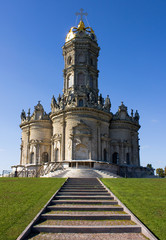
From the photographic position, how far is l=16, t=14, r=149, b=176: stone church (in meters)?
46.5

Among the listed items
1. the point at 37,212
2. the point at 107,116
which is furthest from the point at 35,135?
the point at 37,212

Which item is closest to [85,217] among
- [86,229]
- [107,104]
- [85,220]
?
[85,220]

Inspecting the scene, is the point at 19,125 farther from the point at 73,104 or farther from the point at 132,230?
the point at 132,230

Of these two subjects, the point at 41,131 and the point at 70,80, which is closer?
the point at 41,131

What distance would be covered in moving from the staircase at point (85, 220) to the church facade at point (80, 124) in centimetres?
2877

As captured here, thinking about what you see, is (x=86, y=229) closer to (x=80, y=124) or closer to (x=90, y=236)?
(x=90, y=236)

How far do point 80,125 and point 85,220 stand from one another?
3509cm

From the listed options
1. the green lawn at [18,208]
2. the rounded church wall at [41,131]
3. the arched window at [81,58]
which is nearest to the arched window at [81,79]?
the arched window at [81,58]

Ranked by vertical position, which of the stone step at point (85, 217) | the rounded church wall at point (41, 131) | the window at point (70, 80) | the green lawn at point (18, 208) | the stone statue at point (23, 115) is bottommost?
the stone step at point (85, 217)

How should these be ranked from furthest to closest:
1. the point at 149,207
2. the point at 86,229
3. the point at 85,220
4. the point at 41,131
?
the point at 41,131 → the point at 149,207 → the point at 85,220 → the point at 86,229

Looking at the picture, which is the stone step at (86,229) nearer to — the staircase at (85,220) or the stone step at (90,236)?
the staircase at (85,220)

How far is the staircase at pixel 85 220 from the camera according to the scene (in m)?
10.2

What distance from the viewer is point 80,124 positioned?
153ft

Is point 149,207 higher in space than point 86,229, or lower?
higher
